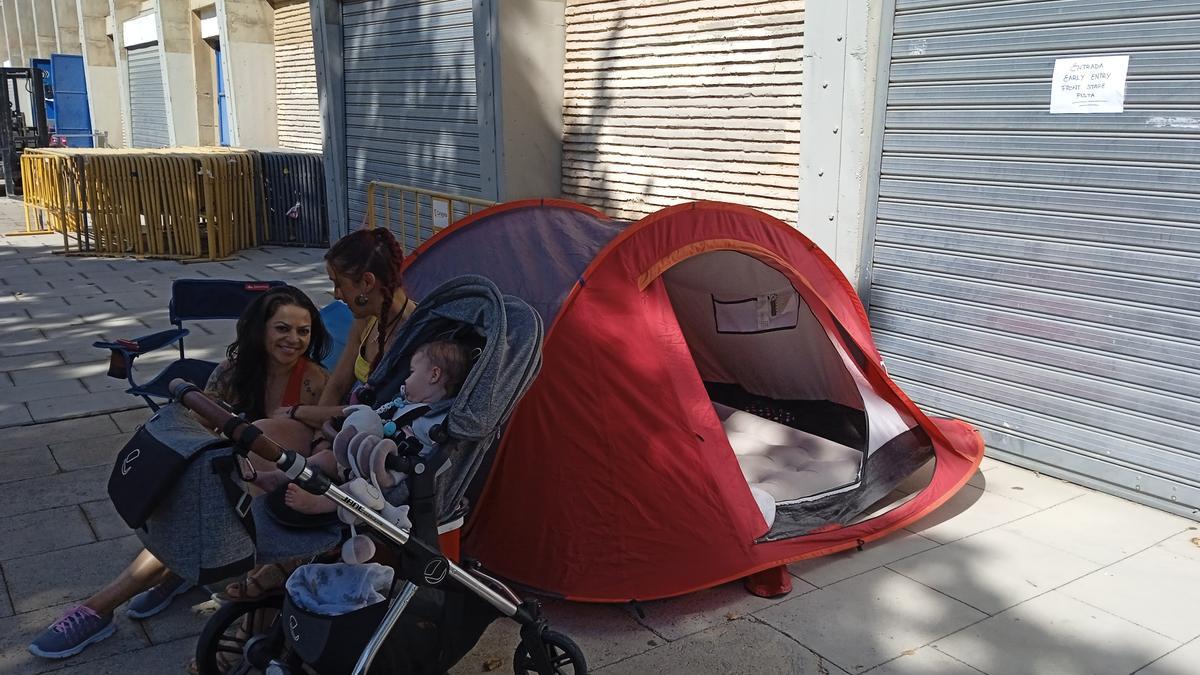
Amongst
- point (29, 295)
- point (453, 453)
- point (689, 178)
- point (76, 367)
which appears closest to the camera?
point (453, 453)

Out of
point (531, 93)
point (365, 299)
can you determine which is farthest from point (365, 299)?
point (531, 93)

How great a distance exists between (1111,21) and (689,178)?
355 cm

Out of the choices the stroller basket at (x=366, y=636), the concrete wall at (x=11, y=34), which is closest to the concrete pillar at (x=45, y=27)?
the concrete wall at (x=11, y=34)

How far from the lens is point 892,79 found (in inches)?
223

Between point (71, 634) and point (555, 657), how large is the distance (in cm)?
169

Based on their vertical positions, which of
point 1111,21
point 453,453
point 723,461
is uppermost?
point 1111,21

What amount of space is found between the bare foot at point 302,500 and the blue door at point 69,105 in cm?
2307

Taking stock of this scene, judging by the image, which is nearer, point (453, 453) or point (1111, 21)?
point (453, 453)

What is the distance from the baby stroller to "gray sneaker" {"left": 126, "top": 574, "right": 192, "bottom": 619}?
535 millimetres

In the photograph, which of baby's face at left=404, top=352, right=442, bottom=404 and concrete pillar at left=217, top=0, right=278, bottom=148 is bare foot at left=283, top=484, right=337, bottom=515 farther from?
concrete pillar at left=217, top=0, right=278, bottom=148

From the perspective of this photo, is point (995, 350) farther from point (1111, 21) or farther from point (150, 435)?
point (150, 435)

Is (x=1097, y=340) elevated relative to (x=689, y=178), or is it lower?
lower

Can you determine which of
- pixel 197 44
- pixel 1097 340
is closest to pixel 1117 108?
pixel 1097 340

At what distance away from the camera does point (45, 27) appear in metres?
28.6
